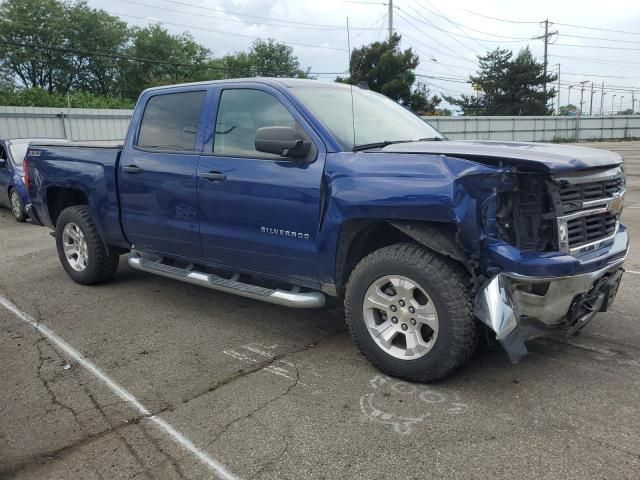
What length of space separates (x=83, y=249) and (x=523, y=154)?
464cm

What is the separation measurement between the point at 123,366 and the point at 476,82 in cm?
6198

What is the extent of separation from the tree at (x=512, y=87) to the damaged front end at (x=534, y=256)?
59027 millimetres

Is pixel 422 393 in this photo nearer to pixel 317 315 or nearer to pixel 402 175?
pixel 402 175

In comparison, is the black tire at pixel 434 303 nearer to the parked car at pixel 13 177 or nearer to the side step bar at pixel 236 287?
the side step bar at pixel 236 287

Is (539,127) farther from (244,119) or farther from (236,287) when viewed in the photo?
(236,287)

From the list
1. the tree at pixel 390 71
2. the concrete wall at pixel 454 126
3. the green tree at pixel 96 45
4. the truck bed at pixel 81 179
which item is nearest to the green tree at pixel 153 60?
the green tree at pixel 96 45

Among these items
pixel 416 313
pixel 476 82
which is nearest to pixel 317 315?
pixel 416 313

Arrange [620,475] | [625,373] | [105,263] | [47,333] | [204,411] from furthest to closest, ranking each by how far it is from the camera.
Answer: [105,263] → [47,333] → [625,373] → [204,411] → [620,475]

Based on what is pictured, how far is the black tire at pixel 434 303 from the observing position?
3.29 metres

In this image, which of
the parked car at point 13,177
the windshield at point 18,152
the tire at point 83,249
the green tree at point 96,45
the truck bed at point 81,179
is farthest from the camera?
the green tree at point 96,45

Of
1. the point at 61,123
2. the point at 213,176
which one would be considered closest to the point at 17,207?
the point at 213,176

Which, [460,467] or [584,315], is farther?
[584,315]

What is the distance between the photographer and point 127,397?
3.55m

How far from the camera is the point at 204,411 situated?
334 cm
